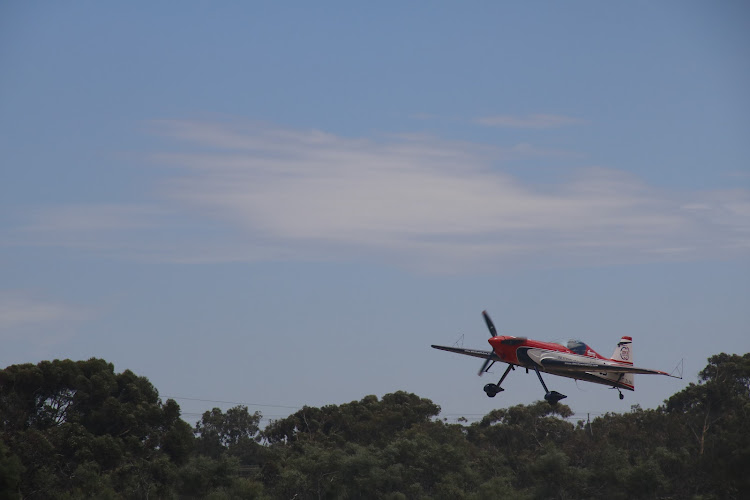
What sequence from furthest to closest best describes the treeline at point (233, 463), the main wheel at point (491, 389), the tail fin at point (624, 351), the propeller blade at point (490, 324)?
the treeline at point (233, 463)
the tail fin at point (624, 351)
the propeller blade at point (490, 324)
the main wheel at point (491, 389)

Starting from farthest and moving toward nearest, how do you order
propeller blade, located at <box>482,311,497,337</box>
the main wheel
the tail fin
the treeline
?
1. the treeline
2. the tail fin
3. propeller blade, located at <box>482,311,497,337</box>
4. the main wheel

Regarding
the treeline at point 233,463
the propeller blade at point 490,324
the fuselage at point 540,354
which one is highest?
the propeller blade at point 490,324

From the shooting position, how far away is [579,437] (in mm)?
117062

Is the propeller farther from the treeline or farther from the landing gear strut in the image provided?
the treeline

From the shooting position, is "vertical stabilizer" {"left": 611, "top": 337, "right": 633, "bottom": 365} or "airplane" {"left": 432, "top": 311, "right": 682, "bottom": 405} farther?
"vertical stabilizer" {"left": 611, "top": 337, "right": 633, "bottom": 365}

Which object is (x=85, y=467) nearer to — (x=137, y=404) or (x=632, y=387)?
(x=137, y=404)

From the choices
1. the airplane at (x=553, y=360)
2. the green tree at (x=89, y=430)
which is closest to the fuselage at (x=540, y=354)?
the airplane at (x=553, y=360)

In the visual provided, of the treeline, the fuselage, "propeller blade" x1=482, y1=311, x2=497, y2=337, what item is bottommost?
the treeline

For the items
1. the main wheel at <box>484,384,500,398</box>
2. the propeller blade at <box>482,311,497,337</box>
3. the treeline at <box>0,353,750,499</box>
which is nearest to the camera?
the main wheel at <box>484,384,500,398</box>

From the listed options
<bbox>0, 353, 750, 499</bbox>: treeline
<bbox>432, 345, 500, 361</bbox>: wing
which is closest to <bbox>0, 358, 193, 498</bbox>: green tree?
<bbox>0, 353, 750, 499</bbox>: treeline

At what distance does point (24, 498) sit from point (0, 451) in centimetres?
675

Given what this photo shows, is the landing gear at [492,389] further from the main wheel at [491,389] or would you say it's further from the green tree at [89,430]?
the green tree at [89,430]

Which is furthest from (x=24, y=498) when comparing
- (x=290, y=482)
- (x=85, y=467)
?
(x=290, y=482)

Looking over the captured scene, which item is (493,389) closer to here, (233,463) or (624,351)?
(624,351)
